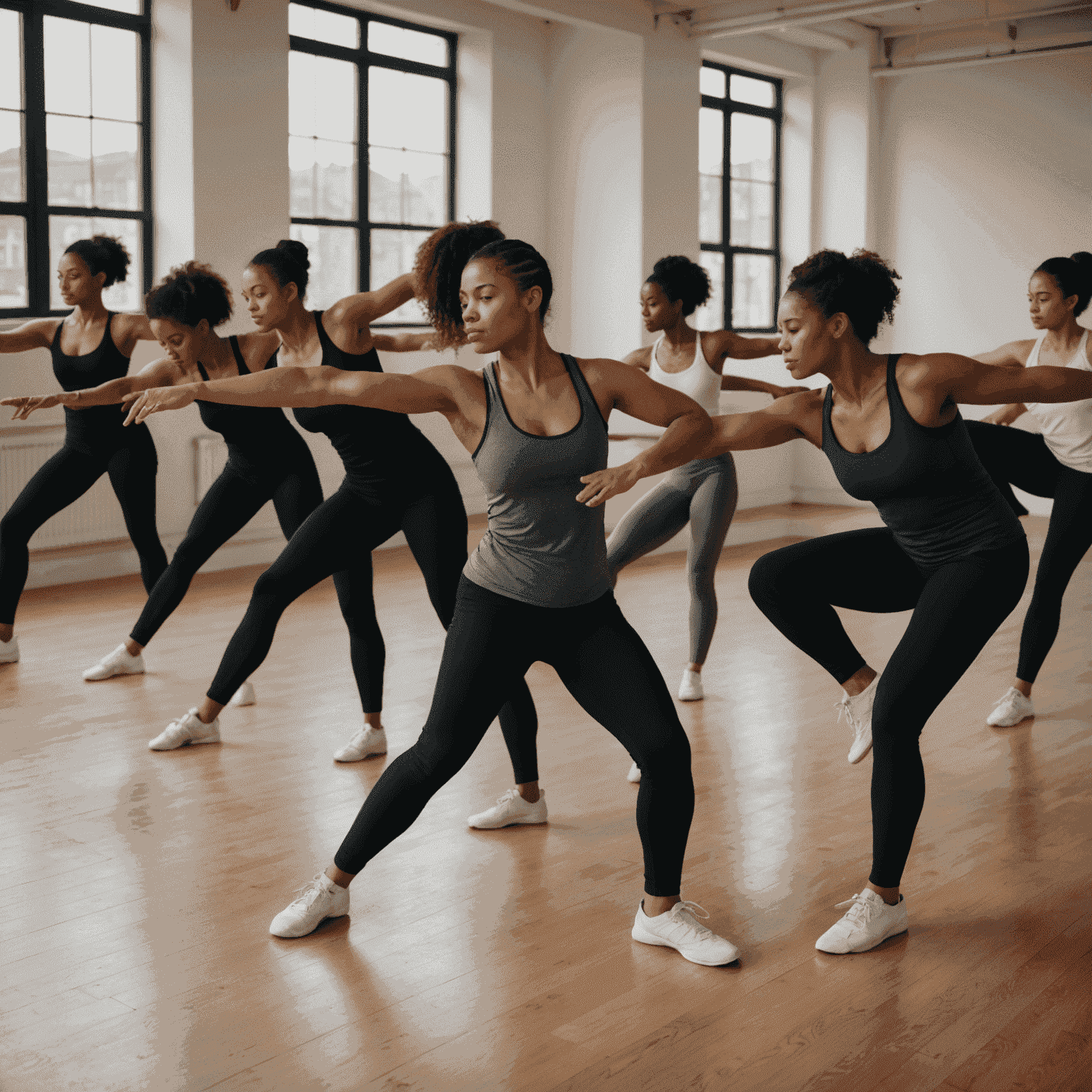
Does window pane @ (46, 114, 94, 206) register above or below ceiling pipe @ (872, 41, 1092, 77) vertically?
below

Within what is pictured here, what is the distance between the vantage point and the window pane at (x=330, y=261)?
7641 millimetres

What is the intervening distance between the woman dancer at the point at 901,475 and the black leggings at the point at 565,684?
1.34 feet

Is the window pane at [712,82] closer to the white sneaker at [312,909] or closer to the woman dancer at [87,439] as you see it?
the woman dancer at [87,439]

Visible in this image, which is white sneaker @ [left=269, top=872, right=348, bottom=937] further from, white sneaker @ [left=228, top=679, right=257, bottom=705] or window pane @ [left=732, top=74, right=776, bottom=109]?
window pane @ [left=732, top=74, right=776, bottom=109]

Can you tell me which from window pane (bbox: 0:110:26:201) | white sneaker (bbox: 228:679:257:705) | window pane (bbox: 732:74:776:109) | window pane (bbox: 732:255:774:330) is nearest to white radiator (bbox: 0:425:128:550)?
A: window pane (bbox: 0:110:26:201)

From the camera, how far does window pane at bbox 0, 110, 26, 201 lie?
6.23 m

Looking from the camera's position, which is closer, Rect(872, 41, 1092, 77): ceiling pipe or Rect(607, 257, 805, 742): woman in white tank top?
Rect(607, 257, 805, 742): woman in white tank top

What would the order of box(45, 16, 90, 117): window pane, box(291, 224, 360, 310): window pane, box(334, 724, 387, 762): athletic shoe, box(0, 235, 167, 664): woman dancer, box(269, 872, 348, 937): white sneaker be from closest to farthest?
box(269, 872, 348, 937): white sneaker
box(334, 724, 387, 762): athletic shoe
box(0, 235, 167, 664): woman dancer
box(45, 16, 90, 117): window pane
box(291, 224, 360, 310): window pane

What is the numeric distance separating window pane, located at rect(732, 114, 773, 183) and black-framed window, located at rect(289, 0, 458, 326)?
254cm

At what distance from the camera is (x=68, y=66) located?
21.0ft

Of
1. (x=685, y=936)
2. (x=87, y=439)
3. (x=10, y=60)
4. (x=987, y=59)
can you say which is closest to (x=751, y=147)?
(x=987, y=59)

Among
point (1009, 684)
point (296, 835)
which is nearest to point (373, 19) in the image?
point (1009, 684)

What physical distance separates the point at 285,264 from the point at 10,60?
3735mm

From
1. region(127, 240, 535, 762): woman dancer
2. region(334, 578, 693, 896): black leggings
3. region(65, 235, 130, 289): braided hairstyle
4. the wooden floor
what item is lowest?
the wooden floor
